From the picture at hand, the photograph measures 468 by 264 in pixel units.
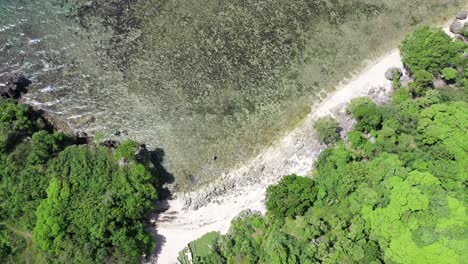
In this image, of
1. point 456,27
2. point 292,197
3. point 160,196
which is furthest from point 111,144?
point 456,27

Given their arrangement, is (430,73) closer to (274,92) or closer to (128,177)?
(274,92)

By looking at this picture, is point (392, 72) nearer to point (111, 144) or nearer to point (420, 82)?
point (420, 82)

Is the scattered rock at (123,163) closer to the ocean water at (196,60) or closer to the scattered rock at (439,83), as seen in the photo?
the ocean water at (196,60)

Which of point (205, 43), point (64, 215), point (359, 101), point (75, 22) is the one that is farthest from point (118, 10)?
point (359, 101)

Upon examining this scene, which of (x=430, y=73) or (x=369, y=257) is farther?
(x=430, y=73)

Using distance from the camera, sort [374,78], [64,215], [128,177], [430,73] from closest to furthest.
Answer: [64,215], [128,177], [430,73], [374,78]
